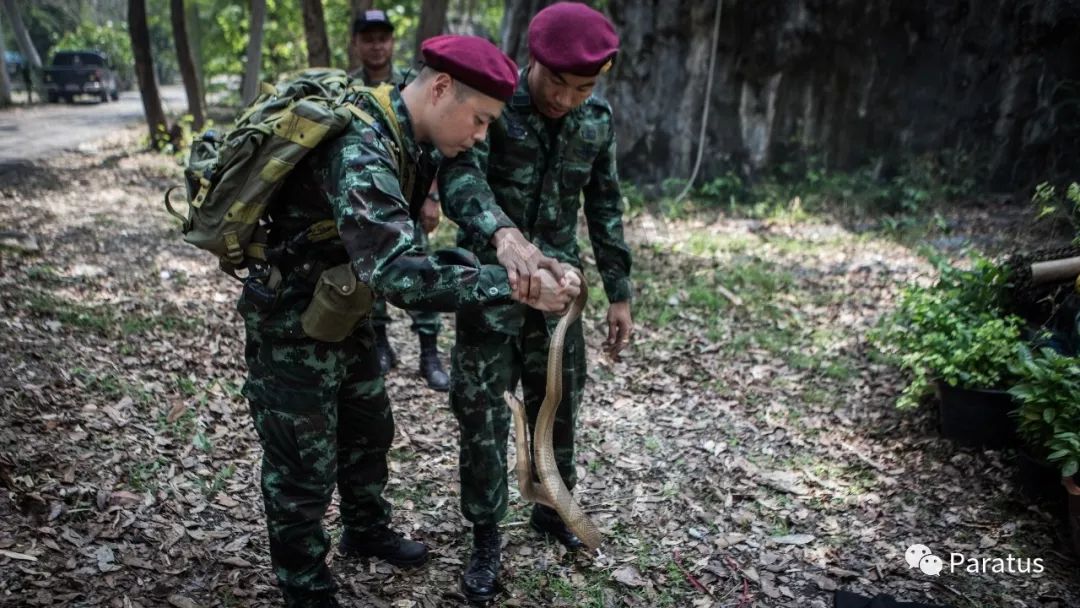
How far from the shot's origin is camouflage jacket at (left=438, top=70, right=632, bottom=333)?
8.77 feet

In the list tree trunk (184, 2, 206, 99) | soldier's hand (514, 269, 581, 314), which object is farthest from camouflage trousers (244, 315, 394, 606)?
tree trunk (184, 2, 206, 99)

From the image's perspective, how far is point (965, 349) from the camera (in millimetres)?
4059

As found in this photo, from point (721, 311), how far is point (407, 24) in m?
13.3

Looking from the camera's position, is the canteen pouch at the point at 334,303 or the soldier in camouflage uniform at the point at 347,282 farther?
the canteen pouch at the point at 334,303

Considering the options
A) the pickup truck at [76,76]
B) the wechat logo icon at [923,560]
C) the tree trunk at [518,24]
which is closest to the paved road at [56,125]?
the pickup truck at [76,76]

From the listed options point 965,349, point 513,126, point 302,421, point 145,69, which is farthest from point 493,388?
point 145,69

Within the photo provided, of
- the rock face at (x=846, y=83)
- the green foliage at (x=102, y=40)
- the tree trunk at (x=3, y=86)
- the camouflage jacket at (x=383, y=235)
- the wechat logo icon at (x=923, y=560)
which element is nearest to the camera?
the camouflage jacket at (x=383, y=235)

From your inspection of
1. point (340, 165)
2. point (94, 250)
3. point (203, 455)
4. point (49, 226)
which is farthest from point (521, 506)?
point (49, 226)

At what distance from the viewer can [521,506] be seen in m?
3.71

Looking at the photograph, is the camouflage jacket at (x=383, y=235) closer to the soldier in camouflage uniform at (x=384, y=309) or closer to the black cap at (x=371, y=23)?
the soldier in camouflage uniform at (x=384, y=309)

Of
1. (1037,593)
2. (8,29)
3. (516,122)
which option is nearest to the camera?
(516,122)

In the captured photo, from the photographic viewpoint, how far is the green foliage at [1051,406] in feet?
11.0

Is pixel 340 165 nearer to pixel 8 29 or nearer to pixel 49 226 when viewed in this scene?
pixel 49 226

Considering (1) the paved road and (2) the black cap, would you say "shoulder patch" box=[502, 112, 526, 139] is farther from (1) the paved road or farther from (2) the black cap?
(1) the paved road
